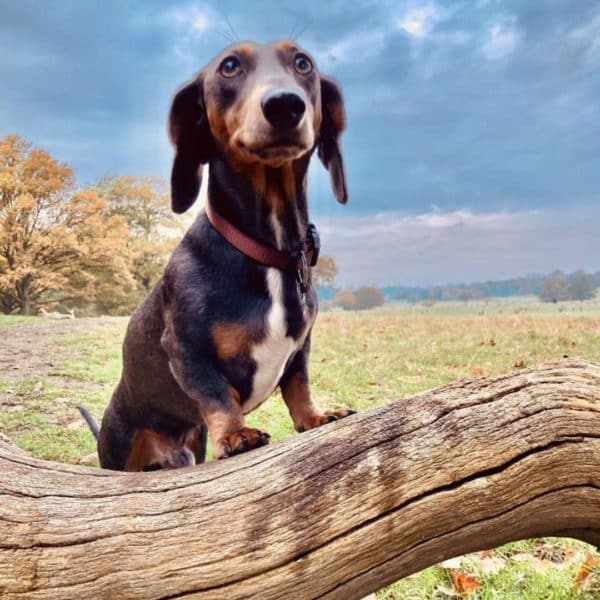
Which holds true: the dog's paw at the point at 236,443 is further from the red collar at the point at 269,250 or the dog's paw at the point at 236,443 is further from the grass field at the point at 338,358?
the grass field at the point at 338,358

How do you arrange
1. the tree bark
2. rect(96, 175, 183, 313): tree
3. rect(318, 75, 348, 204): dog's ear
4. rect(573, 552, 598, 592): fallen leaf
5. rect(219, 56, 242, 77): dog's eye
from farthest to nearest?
rect(96, 175, 183, 313): tree, rect(573, 552, 598, 592): fallen leaf, rect(318, 75, 348, 204): dog's ear, rect(219, 56, 242, 77): dog's eye, the tree bark

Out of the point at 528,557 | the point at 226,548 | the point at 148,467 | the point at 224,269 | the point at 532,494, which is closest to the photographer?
the point at 226,548

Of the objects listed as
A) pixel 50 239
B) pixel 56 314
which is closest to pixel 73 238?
pixel 50 239

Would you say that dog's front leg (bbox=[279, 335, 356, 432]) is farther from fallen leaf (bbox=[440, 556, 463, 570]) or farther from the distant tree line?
the distant tree line

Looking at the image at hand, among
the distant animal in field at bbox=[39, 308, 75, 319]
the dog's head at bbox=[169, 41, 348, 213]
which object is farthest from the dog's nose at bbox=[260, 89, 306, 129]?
the distant animal in field at bbox=[39, 308, 75, 319]

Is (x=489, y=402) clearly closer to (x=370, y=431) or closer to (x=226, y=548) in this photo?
(x=370, y=431)

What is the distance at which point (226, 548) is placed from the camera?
55.7 inches

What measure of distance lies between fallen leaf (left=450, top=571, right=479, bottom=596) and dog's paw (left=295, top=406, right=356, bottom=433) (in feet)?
2.70

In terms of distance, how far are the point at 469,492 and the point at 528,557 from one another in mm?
1012

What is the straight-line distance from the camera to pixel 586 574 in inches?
81.6

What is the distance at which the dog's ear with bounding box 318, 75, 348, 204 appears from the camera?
1838mm

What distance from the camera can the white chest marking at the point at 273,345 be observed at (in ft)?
5.44

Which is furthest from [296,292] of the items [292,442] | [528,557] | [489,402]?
[528,557]

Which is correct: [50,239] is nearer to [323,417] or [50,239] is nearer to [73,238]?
[73,238]
